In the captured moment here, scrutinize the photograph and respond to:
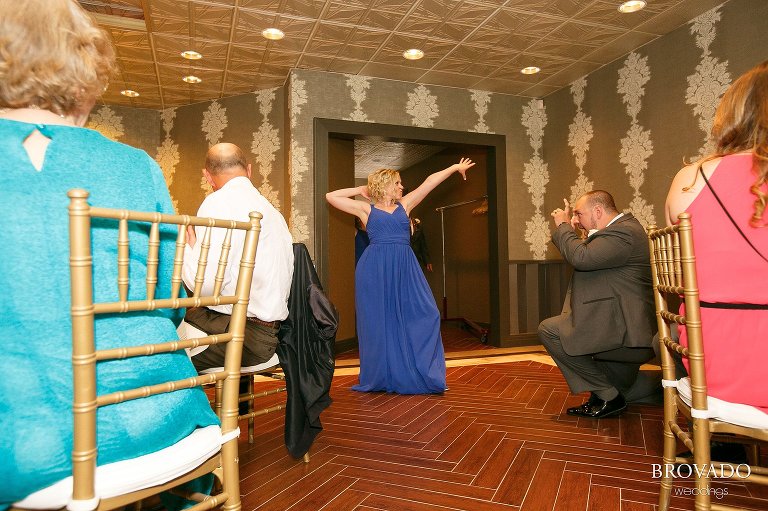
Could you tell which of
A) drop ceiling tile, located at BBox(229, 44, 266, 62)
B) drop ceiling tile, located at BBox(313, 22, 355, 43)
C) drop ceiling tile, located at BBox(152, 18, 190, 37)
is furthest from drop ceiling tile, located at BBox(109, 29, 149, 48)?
drop ceiling tile, located at BBox(313, 22, 355, 43)

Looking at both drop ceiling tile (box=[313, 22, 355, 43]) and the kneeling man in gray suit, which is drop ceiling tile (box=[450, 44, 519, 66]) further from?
the kneeling man in gray suit

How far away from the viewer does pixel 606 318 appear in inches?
111

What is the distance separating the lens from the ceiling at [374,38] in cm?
414

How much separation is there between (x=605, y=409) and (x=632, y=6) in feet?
10.5

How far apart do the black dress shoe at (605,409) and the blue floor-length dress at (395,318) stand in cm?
104

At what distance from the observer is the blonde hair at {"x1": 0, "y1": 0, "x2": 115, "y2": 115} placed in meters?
0.93

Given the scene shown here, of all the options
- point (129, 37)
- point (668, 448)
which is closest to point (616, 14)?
point (668, 448)

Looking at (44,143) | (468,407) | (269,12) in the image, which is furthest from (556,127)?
(44,143)

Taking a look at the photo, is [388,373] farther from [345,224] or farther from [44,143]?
[44,143]

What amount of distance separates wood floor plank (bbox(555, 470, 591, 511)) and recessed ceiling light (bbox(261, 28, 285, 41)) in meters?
4.05

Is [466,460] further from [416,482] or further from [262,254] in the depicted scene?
[262,254]

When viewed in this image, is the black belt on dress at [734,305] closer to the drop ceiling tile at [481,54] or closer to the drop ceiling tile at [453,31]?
the drop ceiling tile at [453,31]

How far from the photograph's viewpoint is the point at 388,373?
3.79 meters

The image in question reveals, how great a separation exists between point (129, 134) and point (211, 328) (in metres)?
5.26
